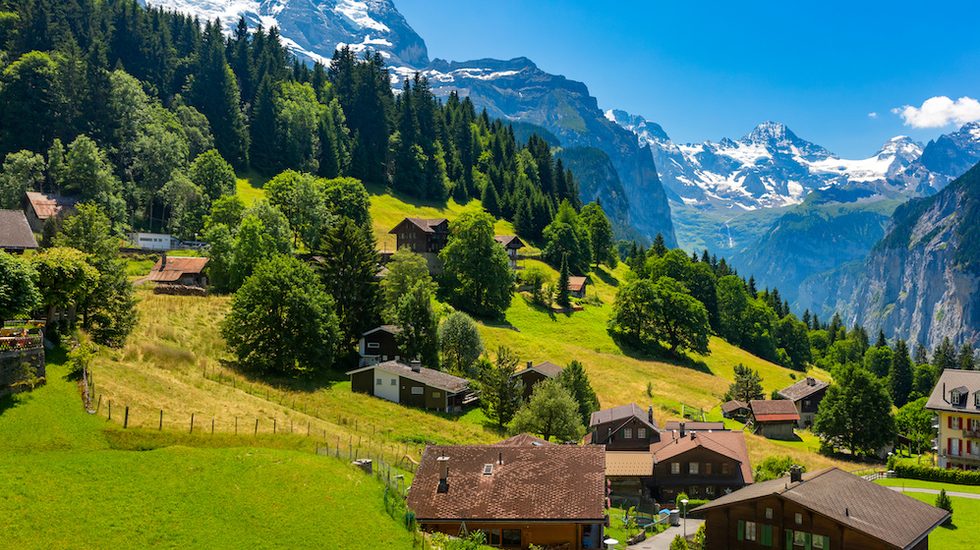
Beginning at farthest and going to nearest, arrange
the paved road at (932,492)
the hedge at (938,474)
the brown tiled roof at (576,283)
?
1. the brown tiled roof at (576,283)
2. the hedge at (938,474)
3. the paved road at (932,492)

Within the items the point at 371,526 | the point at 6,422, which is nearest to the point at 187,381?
the point at 6,422

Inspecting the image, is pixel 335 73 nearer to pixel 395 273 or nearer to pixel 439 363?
pixel 395 273

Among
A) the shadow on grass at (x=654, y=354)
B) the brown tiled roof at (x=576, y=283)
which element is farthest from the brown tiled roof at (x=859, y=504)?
the brown tiled roof at (x=576, y=283)

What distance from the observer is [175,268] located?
86.9m

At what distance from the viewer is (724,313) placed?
145250 millimetres

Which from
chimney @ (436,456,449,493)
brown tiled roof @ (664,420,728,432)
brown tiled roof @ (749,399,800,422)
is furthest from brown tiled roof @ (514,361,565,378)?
chimney @ (436,456,449,493)

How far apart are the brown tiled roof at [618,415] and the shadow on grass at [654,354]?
31.8 metres

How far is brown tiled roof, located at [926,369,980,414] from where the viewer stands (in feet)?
248

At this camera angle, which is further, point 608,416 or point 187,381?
point 608,416

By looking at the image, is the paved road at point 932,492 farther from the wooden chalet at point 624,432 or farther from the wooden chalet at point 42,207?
the wooden chalet at point 42,207

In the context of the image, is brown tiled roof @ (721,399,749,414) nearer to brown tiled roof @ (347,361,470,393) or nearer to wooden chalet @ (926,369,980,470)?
wooden chalet @ (926,369,980,470)

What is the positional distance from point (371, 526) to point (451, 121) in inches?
6794

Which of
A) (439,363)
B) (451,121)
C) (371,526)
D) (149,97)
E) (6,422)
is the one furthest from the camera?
(451,121)

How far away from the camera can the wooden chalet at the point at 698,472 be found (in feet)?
211
